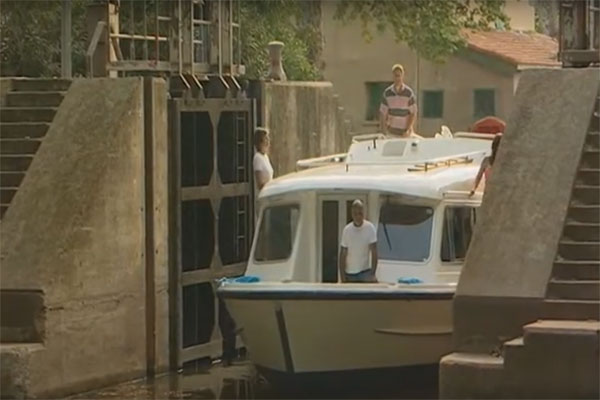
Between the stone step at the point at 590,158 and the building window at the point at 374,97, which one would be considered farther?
the building window at the point at 374,97

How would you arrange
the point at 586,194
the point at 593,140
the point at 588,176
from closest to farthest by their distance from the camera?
1. the point at 586,194
2. the point at 588,176
3. the point at 593,140

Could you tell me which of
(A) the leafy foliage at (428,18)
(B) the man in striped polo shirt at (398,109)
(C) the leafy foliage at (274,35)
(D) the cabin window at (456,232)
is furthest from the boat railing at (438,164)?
(A) the leafy foliage at (428,18)

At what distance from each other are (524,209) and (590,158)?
883mm

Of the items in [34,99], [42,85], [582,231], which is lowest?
[582,231]

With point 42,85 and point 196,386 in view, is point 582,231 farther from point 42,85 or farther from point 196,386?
point 42,85

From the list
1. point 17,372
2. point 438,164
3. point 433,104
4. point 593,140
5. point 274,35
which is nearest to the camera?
point 593,140

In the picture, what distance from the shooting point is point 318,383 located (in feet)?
57.7

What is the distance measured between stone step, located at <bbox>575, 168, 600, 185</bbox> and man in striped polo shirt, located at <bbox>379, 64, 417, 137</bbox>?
4.75 meters

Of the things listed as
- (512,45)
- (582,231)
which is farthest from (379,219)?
(512,45)

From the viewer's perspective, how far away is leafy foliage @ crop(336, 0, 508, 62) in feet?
113

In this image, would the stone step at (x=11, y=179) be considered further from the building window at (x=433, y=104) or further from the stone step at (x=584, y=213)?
the building window at (x=433, y=104)

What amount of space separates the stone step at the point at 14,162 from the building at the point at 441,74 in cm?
2532

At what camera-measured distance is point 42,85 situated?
19.5 m

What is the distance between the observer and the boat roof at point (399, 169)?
18.1 metres
